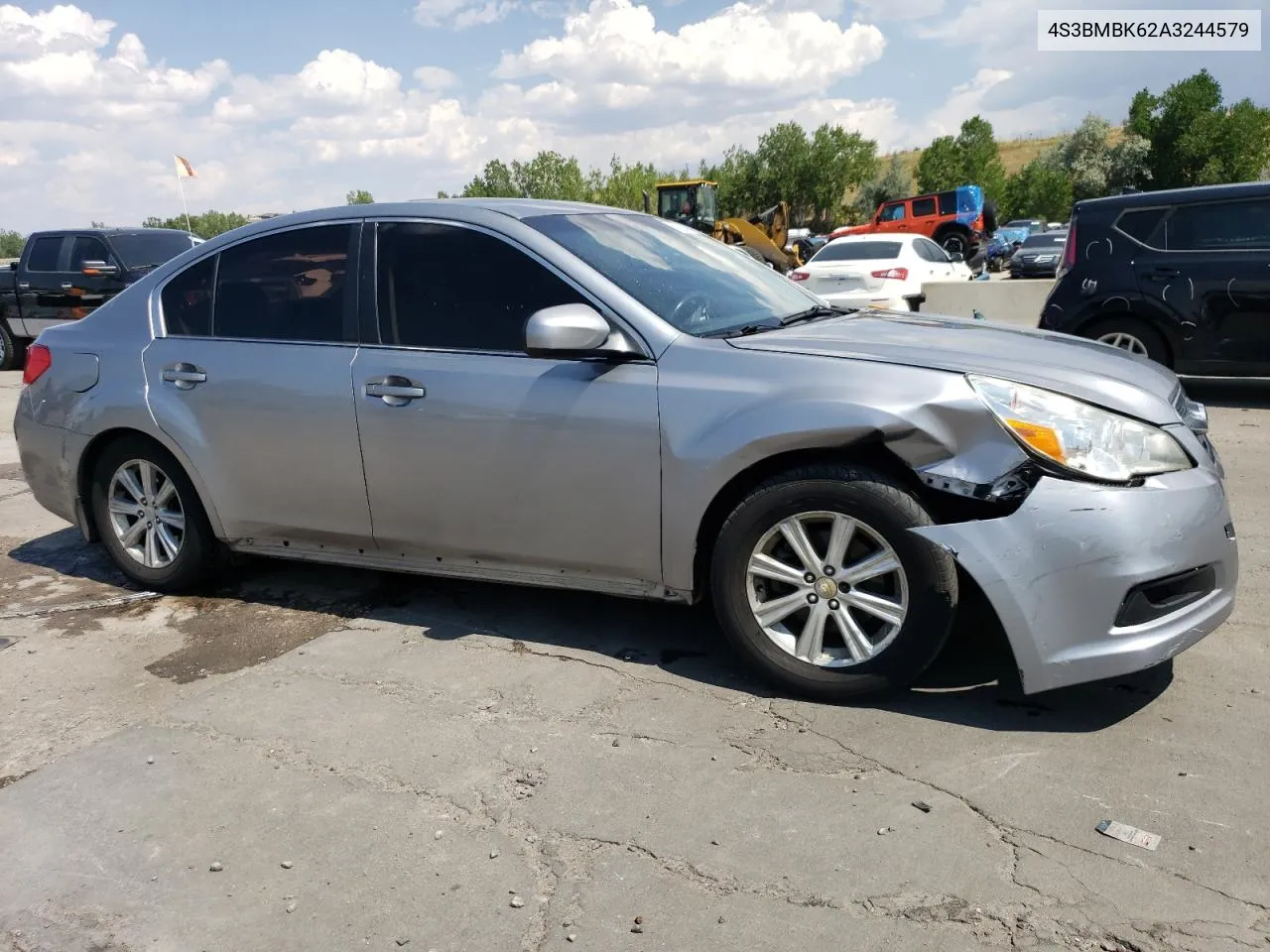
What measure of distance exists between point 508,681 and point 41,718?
166cm

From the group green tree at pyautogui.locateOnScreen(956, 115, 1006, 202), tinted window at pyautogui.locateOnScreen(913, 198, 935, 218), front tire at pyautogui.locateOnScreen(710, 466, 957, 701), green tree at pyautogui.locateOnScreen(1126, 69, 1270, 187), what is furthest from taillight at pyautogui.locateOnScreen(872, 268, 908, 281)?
green tree at pyautogui.locateOnScreen(956, 115, 1006, 202)

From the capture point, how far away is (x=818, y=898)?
248cm

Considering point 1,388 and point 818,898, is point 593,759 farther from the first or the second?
point 1,388

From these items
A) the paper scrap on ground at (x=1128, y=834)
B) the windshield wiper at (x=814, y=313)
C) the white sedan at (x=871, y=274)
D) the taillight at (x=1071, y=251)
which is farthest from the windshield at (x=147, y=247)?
the paper scrap on ground at (x=1128, y=834)

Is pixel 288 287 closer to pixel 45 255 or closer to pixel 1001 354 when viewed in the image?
pixel 1001 354

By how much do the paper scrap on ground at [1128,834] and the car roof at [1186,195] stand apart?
6925 millimetres


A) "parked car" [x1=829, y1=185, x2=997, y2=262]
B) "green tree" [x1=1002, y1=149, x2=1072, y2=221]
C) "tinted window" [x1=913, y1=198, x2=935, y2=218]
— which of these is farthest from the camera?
"green tree" [x1=1002, y1=149, x2=1072, y2=221]

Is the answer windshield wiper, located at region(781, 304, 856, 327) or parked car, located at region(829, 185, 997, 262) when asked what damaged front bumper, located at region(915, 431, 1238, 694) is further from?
parked car, located at region(829, 185, 997, 262)

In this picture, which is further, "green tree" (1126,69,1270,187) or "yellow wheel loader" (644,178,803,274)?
"green tree" (1126,69,1270,187)

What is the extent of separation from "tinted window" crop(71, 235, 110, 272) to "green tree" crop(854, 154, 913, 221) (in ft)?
243

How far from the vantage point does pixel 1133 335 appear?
8852mm

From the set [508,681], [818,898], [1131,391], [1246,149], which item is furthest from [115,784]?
[1246,149]

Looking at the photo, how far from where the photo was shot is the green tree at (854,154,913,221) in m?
81.9

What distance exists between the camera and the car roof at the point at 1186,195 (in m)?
8.47
